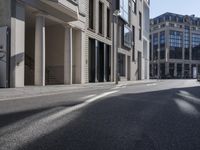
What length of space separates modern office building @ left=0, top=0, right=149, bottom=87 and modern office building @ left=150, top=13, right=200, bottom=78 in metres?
68.7

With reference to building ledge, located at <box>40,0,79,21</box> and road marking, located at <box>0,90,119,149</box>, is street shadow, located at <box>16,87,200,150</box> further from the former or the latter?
building ledge, located at <box>40,0,79,21</box>

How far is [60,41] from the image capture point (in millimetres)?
29719

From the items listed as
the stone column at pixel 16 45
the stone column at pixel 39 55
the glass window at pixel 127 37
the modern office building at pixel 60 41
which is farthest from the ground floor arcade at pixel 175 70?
the stone column at pixel 16 45

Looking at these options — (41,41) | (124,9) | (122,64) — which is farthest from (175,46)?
(41,41)

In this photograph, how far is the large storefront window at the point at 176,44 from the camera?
118000mm

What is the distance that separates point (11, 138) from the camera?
5340 mm

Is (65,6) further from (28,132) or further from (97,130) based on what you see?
(28,132)

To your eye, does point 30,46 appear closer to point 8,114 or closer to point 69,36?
point 69,36

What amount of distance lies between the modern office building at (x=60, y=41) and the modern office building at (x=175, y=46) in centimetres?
6869

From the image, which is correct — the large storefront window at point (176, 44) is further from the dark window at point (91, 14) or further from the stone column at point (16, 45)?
the stone column at point (16, 45)

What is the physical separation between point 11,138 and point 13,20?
15.3 m

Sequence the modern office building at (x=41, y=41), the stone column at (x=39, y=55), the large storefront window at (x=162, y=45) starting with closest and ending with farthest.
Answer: the modern office building at (x=41, y=41)
the stone column at (x=39, y=55)
the large storefront window at (x=162, y=45)

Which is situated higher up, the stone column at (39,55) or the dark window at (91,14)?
the dark window at (91,14)

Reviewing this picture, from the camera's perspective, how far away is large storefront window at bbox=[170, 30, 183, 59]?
118m
